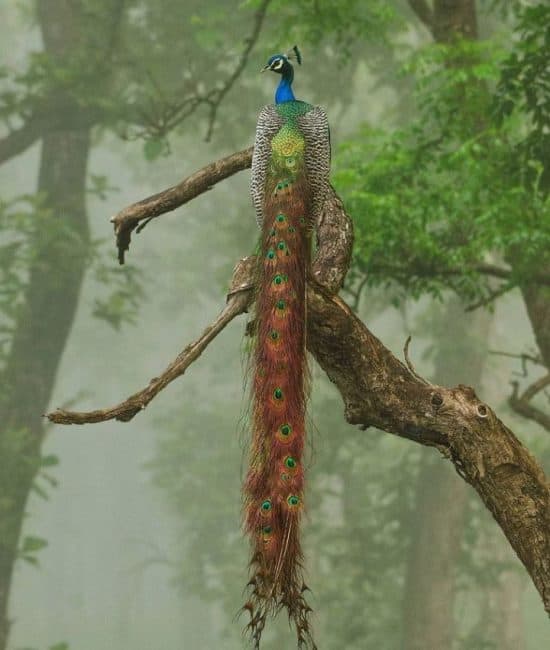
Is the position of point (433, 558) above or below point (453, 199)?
below

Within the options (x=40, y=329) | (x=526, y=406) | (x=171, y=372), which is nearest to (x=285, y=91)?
(x=171, y=372)

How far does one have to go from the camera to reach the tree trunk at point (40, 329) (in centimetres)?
1291

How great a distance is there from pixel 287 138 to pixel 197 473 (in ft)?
65.4

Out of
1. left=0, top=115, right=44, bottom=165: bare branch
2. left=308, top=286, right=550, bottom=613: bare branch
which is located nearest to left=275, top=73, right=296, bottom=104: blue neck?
left=308, top=286, right=550, bottom=613: bare branch

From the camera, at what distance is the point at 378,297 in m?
18.4

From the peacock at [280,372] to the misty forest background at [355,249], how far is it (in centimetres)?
18

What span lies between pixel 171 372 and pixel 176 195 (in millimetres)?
1318

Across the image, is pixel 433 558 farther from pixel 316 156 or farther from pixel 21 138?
pixel 316 156

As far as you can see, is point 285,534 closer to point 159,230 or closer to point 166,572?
point 159,230

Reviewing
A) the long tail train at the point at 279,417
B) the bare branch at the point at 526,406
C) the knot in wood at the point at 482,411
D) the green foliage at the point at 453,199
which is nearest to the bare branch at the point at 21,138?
the green foliage at the point at 453,199

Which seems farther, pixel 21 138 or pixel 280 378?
pixel 21 138

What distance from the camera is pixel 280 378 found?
3939mm

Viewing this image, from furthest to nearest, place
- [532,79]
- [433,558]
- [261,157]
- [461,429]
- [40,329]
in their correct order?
[433,558], [40,329], [532,79], [261,157], [461,429]

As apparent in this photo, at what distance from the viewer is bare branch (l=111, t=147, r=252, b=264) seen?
4727 millimetres
